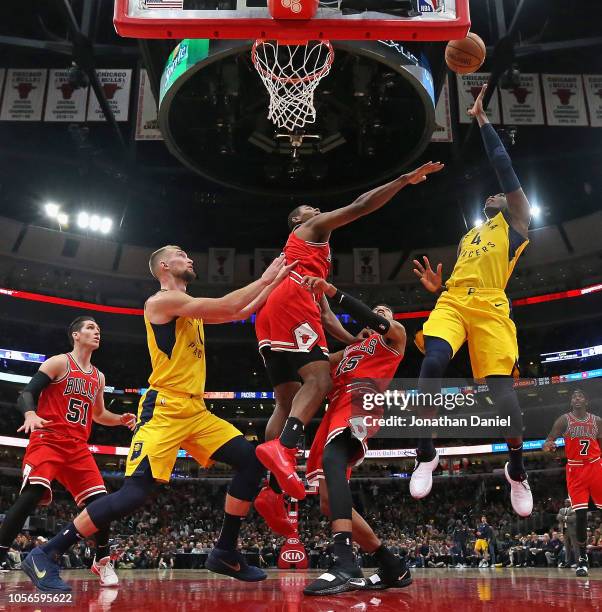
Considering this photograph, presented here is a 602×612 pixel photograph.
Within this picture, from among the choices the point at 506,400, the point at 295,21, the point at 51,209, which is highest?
the point at 51,209

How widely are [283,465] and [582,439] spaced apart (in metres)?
5.74

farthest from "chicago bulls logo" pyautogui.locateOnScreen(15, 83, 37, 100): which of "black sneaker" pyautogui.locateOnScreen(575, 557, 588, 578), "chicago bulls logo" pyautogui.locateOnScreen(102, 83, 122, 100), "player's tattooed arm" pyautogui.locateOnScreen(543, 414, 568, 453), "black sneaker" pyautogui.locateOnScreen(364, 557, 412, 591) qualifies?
"black sneaker" pyautogui.locateOnScreen(575, 557, 588, 578)

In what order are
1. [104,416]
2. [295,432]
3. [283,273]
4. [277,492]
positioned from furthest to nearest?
[104,416] < [277,492] < [283,273] < [295,432]

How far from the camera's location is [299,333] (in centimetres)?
464

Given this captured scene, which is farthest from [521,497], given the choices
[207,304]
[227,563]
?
[207,304]

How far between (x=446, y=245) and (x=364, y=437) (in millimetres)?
22645

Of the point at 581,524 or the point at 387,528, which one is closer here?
the point at 581,524

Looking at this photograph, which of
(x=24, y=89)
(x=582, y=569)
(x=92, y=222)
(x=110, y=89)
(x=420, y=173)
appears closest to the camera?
(x=420, y=173)

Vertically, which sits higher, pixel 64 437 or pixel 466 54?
pixel 466 54

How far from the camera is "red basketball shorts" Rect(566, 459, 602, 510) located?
8.26m

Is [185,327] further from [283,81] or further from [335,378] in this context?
[283,81]

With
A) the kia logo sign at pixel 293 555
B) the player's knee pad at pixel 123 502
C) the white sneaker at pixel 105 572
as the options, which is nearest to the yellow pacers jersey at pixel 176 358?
the player's knee pad at pixel 123 502

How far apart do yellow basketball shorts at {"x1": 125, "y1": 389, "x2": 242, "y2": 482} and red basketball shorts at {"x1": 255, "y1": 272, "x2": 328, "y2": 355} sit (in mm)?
697

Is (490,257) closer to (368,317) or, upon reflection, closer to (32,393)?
(368,317)
